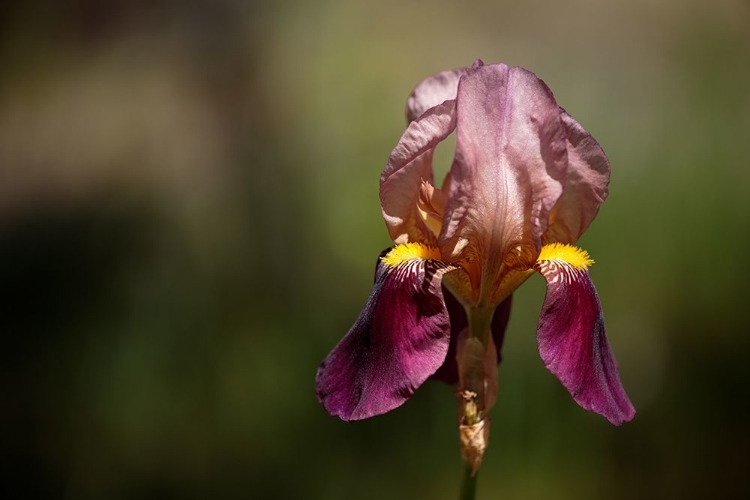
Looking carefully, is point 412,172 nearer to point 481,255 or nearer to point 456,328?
point 481,255

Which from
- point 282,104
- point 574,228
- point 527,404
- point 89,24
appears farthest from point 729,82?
point 89,24

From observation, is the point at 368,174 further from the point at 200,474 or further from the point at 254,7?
the point at 200,474

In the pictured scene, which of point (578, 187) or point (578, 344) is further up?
point (578, 187)

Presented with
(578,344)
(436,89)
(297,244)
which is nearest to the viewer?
(578,344)

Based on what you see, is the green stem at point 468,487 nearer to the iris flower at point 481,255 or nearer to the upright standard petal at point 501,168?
the iris flower at point 481,255

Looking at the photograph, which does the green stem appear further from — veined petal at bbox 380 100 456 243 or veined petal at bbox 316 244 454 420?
veined petal at bbox 380 100 456 243

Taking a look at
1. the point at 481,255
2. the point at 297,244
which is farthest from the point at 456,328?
the point at 297,244

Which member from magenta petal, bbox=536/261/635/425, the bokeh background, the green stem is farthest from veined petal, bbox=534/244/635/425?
the bokeh background
